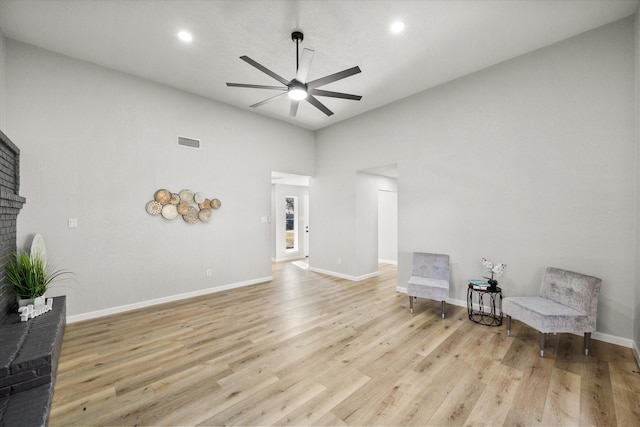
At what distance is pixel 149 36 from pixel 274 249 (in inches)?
238

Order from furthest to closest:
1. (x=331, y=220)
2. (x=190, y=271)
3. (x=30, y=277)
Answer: (x=331, y=220) → (x=190, y=271) → (x=30, y=277)

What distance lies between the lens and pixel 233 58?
348cm

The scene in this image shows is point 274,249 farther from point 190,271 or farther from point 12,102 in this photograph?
point 12,102

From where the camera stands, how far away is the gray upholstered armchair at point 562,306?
8.46 ft

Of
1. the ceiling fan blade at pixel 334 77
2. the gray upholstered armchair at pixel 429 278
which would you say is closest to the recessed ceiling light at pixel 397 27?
the ceiling fan blade at pixel 334 77

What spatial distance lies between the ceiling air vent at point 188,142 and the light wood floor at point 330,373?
267cm

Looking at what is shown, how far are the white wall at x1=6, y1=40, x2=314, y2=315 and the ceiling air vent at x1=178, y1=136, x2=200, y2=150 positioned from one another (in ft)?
0.27

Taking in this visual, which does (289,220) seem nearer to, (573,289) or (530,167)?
(530,167)

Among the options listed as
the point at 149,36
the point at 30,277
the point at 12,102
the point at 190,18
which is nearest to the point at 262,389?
the point at 30,277

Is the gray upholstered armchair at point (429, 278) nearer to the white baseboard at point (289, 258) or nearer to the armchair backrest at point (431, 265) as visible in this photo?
the armchair backrest at point (431, 265)

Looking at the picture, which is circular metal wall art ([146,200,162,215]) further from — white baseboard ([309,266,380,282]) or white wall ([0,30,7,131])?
white baseboard ([309,266,380,282])

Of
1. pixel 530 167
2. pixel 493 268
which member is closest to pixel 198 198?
pixel 493 268

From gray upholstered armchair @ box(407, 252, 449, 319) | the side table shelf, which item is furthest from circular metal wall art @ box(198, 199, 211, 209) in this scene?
the side table shelf

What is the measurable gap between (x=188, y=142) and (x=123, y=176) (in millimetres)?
1120
